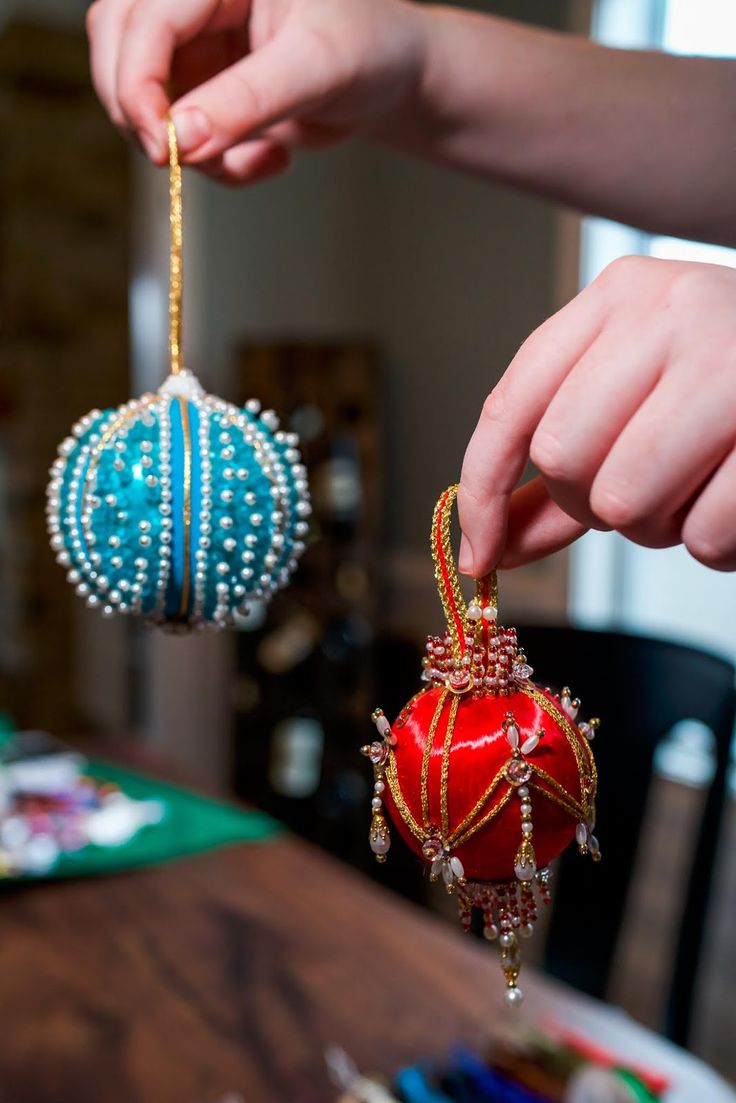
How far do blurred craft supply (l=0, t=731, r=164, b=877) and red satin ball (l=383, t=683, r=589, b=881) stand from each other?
1040 millimetres

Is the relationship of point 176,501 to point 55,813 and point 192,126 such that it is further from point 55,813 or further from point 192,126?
point 55,813

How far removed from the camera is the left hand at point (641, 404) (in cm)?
32

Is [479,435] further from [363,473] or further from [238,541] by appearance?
[363,473]

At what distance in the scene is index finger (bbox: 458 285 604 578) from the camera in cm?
34

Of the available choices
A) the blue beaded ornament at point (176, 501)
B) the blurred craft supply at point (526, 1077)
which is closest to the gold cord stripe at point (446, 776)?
the blue beaded ornament at point (176, 501)

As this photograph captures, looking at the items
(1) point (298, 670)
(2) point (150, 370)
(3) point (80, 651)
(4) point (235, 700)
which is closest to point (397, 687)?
(1) point (298, 670)

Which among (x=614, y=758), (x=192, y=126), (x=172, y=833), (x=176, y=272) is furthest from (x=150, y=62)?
(x=172, y=833)

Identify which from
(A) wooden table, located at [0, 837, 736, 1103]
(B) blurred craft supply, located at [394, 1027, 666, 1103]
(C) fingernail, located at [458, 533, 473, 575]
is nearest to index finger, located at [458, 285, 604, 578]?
(C) fingernail, located at [458, 533, 473, 575]

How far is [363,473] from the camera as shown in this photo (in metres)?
2.89

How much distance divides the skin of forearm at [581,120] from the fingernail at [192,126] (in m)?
0.17

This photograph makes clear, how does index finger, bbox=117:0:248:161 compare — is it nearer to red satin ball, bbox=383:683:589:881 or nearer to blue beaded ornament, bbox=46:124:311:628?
blue beaded ornament, bbox=46:124:311:628

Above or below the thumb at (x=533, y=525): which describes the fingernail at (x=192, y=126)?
above

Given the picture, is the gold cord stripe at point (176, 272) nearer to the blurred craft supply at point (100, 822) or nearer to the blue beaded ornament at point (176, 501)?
the blue beaded ornament at point (176, 501)

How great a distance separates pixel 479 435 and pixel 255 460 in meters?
0.21
